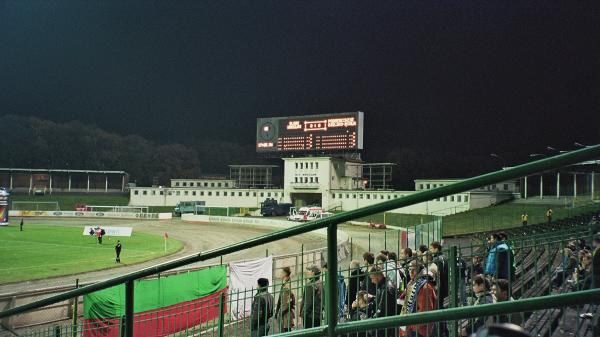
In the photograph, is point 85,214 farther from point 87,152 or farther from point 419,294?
point 87,152

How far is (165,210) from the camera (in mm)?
80750

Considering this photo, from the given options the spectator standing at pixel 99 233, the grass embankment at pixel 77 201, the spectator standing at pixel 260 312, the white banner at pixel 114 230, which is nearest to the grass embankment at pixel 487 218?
the white banner at pixel 114 230

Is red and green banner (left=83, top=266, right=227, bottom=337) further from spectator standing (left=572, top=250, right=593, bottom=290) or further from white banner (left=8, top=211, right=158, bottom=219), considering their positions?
white banner (left=8, top=211, right=158, bottom=219)

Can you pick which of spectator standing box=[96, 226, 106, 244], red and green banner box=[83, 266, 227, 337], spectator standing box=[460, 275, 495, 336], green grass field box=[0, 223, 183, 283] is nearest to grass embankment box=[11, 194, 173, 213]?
green grass field box=[0, 223, 183, 283]

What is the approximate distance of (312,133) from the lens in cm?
7744

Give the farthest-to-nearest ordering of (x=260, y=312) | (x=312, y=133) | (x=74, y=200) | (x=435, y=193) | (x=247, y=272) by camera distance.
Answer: (x=74, y=200) < (x=312, y=133) < (x=247, y=272) < (x=260, y=312) < (x=435, y=193)

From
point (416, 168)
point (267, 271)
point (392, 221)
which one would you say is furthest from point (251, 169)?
point (267, 271)

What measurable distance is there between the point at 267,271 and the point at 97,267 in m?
15.1

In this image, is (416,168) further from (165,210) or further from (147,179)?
(147,179)

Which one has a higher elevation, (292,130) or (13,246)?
(292,130)

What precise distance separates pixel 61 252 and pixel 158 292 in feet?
82.1

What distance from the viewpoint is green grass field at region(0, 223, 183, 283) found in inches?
1027

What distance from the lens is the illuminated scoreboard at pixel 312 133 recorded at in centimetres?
7400

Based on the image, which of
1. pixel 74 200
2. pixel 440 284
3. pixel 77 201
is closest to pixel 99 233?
pixel 440 284
